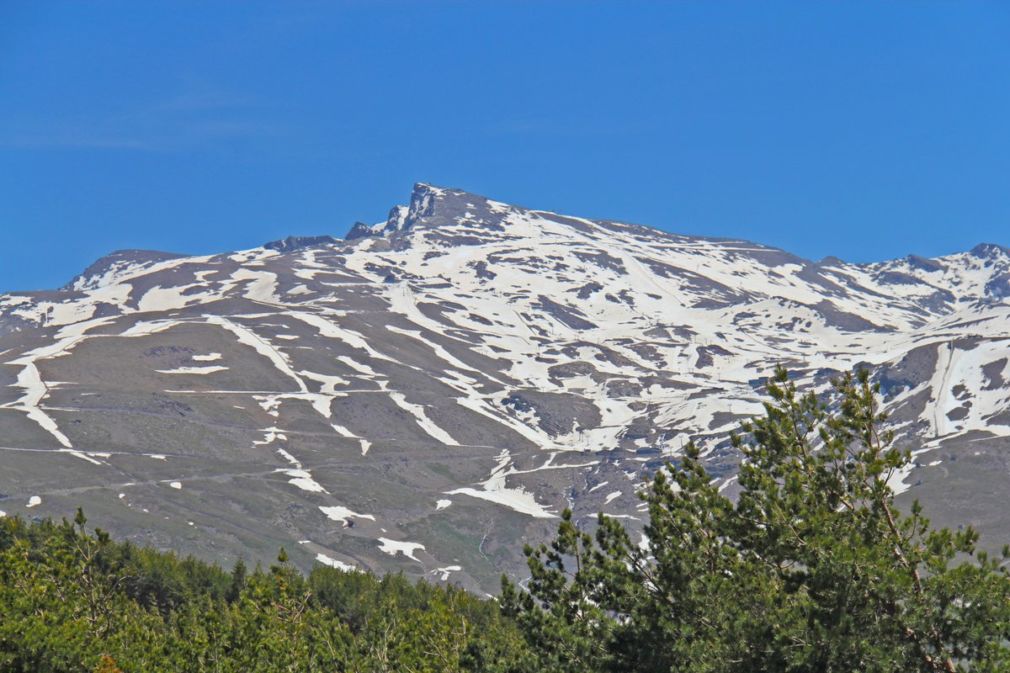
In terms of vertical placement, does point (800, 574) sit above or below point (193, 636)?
above

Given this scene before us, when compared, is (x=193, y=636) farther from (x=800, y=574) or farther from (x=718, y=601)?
(x=800, y=574)

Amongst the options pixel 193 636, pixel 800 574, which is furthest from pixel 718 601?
pixel 193 636

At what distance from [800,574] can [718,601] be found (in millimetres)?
4543

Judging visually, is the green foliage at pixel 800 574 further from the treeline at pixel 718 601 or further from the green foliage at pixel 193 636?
the green foliage at pixel 193 636

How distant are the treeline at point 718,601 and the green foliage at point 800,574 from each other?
48 millimetres

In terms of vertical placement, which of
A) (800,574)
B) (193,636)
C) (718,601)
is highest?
(800,574)

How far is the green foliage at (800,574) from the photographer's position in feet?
86.0

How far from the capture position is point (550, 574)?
133 ft

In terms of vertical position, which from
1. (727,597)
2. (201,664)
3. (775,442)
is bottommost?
(201,664)

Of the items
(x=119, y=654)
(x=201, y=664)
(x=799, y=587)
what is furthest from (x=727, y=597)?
(x=119, y=654)

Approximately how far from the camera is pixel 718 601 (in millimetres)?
32656

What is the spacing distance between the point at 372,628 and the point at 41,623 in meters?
14.4

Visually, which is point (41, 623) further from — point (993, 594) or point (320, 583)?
point (320, 583)

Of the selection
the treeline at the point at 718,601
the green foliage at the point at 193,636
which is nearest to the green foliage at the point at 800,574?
the treeline at the point at 718,601
